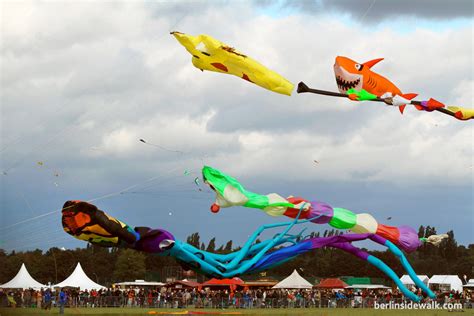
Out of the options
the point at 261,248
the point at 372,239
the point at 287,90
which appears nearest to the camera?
the point at 287,90

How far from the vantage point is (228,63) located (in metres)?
28.3

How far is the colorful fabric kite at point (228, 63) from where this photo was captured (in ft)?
91.5

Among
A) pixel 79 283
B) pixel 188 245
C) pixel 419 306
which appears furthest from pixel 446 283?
pixel 188 245

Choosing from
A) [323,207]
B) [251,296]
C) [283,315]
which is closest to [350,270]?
[251,296]

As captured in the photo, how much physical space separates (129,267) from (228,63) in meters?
76.5

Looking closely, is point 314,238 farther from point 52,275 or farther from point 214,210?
point 52,275

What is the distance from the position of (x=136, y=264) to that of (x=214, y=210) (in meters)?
74.3

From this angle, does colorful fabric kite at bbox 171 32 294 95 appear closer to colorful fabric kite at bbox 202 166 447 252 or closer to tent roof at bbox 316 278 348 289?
colorful fabric kite at bbox 202 166 447 252

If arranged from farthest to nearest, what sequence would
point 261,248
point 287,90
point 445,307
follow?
point 445,307 → point 261,248 → point 287,90

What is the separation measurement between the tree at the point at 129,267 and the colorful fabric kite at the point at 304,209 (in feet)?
230

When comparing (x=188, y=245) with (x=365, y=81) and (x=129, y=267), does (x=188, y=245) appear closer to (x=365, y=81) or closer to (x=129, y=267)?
(x=365, y=81)

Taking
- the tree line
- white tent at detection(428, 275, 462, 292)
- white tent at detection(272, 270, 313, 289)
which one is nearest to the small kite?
white tent at detection(272, 270, 313, 289)

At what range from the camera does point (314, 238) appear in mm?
31734

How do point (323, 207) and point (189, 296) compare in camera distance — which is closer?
point (323, 207)
